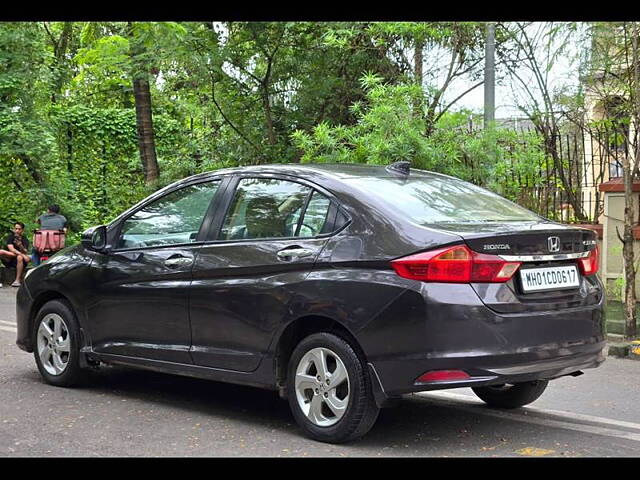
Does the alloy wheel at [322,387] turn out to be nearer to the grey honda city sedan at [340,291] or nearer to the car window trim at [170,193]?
the grey honda city sedan at [340,291]

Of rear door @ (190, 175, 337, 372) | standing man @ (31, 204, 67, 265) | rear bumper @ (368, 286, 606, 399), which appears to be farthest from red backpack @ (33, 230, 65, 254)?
rear bumper @ (368, 286, 606, 399)

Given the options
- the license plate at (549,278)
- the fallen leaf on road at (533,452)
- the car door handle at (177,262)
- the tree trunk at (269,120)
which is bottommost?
the fallen leaf on road at (533,452)

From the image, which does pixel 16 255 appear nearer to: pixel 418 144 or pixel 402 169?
pixel 418 144

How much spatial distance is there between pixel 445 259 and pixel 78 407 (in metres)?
2.97

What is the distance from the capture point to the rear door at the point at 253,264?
5.73m

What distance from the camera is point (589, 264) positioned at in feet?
19.0

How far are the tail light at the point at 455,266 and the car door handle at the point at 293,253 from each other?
0.73 m

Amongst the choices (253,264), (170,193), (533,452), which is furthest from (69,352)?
(533,452)

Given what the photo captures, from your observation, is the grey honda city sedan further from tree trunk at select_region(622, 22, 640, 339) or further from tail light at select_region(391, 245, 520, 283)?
tree trunk at select_region(622, 22, 640, 339)

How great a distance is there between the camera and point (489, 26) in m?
12.8

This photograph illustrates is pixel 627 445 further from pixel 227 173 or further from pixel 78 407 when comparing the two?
pixel 78 407

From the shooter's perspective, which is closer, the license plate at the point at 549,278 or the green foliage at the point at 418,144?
the license plate at the point at 549,278

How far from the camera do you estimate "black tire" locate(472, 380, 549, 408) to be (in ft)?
21.2

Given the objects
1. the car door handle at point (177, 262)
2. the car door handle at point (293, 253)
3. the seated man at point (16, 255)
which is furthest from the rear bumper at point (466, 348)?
the seated man at point (16, 255)
